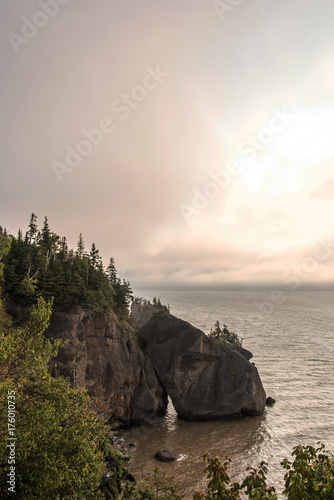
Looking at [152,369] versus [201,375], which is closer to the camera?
[201,375]

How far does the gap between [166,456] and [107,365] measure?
1190 centimetres

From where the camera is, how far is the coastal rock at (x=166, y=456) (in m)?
28.3

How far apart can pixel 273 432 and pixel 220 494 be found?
1167 inches

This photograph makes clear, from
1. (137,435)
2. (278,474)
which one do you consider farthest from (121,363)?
(278,474)

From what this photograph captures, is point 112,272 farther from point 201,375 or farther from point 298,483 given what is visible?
point 298,483

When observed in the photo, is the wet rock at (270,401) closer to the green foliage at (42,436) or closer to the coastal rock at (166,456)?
the coastal rock at (166,456)

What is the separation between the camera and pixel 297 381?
48.3m

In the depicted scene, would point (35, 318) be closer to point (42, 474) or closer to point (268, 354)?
point (42, 474)

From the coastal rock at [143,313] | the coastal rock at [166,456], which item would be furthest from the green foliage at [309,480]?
the coastal rock at [143,313]

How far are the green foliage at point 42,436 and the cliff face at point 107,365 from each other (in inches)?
777

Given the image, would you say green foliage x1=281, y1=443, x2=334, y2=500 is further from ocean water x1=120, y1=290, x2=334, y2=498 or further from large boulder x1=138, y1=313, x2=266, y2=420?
large boulder x1=138, y1=313, x2=266, y2=420

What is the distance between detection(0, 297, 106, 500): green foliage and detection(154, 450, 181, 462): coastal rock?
61.1 feet

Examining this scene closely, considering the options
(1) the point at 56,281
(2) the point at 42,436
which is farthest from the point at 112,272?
(2) the point at 42,436

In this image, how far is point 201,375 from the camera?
4012 cm
